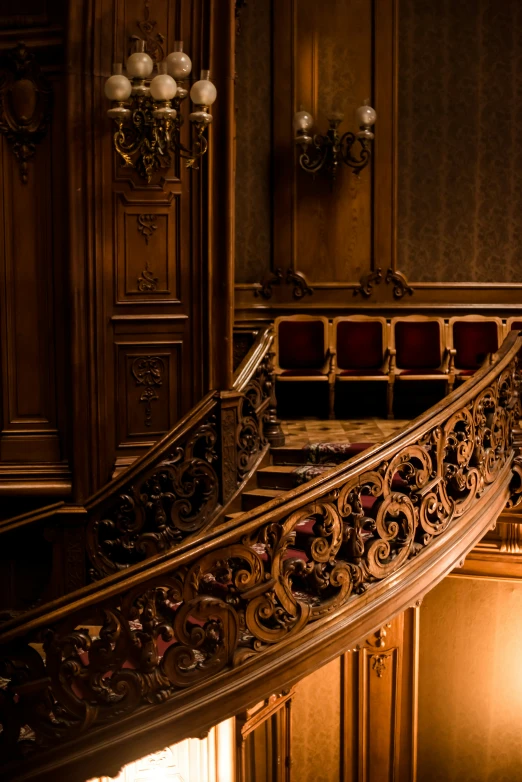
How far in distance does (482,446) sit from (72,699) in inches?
89.6

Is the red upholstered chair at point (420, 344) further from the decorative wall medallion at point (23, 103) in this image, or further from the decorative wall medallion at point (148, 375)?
the decorative wall medallion at point (23, 103)

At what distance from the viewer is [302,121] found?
7.05 meters

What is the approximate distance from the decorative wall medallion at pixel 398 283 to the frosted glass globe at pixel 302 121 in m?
1.31

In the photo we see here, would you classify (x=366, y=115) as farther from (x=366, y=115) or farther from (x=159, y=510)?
(x=159, y=510)

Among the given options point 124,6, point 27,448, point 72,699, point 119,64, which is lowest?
point 72,699

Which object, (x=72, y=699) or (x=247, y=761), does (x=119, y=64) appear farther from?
(x=247, y=761)

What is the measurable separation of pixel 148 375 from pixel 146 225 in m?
0.82

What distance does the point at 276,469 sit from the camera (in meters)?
5.05

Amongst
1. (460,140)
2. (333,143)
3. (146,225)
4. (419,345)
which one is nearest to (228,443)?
(146,225)

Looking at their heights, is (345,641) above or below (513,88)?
below

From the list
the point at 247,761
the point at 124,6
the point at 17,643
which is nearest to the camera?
the point at 17,643

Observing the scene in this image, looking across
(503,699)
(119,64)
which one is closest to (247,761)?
(503,699)

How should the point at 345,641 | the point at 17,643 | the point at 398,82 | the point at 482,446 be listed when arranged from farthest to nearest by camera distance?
the point at 398,82, the point at 482,446, the point at 345,641, the point at 17,643

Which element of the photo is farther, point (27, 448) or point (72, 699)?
point (27, 448)
